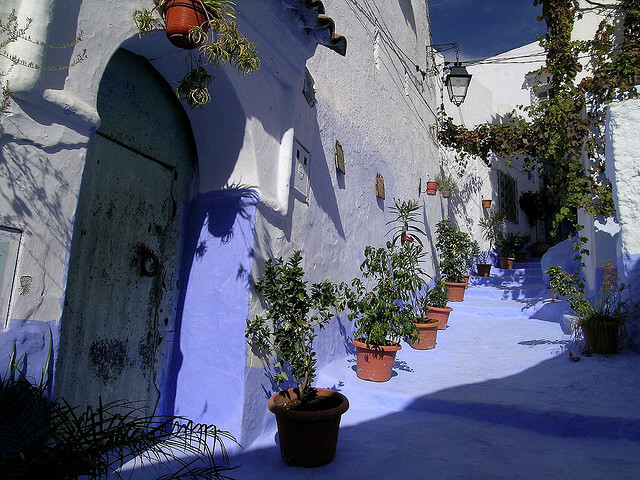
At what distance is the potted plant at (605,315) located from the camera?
168 inches

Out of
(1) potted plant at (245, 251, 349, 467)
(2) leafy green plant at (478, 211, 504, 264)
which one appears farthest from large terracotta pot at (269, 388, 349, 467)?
(2) leafy green plant at (478, 211, 504, 264)

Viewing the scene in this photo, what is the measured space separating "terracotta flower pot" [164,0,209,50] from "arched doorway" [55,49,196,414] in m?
0.73

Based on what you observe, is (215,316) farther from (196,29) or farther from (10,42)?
(10,42)

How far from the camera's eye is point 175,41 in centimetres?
197

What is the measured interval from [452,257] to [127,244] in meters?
6.80

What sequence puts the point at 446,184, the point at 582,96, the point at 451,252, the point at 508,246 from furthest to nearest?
the point at 508,246 < the point at 446,184 < the point at 451,252 < the point at 582,96

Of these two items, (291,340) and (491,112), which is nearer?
(291,340)

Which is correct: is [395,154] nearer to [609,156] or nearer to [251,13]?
[609,156]

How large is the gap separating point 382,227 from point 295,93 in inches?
116

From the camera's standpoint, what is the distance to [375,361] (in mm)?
3807

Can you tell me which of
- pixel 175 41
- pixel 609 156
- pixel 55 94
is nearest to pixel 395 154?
pixel 609 156

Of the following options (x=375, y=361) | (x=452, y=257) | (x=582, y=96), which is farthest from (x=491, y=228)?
(x=375, y=361)

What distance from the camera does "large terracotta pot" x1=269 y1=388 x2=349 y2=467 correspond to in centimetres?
248

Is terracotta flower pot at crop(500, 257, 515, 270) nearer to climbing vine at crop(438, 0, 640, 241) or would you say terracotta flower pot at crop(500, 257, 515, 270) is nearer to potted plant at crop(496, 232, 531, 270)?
potted plant at crop(496, 232, 531, 270)
